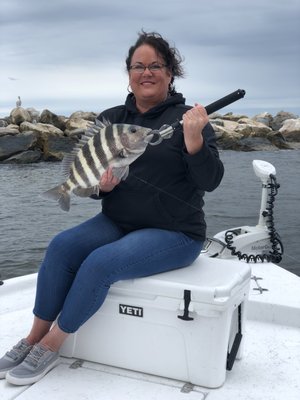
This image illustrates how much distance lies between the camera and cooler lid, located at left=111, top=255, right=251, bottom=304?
2488 millimetres

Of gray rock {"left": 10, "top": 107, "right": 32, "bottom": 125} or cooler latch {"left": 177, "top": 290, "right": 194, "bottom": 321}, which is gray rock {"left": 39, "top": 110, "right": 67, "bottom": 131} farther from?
cooler latch {"left": 177, "top": 290, "right": 194, "bottom": 321}

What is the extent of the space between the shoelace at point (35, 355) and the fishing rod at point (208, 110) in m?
1.19

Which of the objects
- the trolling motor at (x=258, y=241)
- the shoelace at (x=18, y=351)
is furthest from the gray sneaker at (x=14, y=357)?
the trolling motor at (x=258, y=241)

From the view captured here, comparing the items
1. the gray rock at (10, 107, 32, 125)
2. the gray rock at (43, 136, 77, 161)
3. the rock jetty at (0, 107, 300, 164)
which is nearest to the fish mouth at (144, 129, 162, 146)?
the rock jetty at (0, 107, 300, 164)

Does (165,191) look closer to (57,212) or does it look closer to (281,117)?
(57,212)

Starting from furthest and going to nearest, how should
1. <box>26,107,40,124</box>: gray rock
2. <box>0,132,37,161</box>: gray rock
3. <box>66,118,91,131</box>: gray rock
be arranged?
<box>26,107,40,124</box>: gray rock < <box>66,118,91,131</box>: gray rock < <box>0,132,37,161</box>: gray rock

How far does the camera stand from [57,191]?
2.69 metres

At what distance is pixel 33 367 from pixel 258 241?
2817 mm

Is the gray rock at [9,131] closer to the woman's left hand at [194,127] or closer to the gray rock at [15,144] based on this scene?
the gray rock at [15,144]

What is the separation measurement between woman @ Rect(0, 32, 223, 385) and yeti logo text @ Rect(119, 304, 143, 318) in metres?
0.12

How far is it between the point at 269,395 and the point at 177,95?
1674mm

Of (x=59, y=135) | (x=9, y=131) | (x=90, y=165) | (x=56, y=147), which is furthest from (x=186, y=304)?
(x=59, y=135)

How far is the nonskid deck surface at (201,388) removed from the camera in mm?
2529

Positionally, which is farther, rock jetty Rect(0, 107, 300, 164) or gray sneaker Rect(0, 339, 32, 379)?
rock jetty Rect(0, 107, 300, 164)
